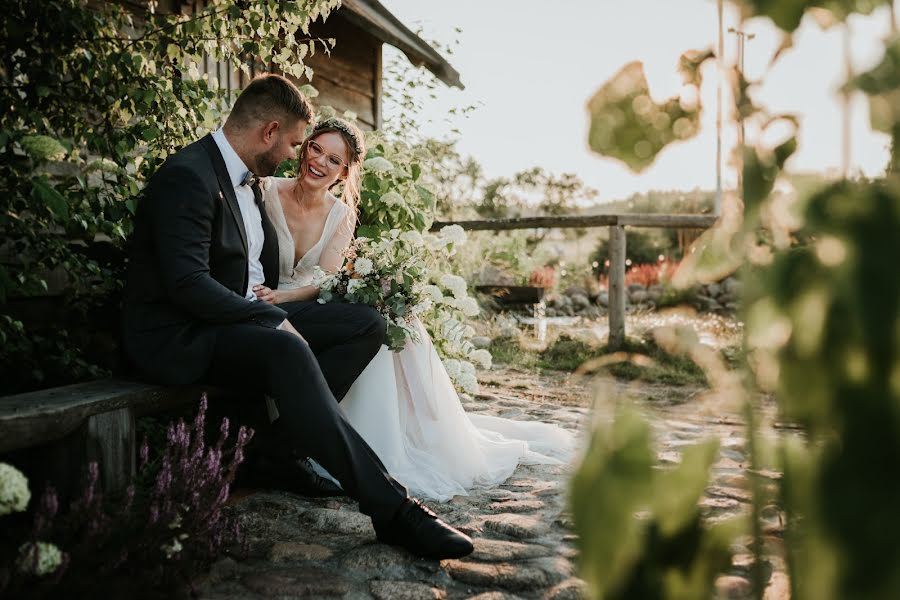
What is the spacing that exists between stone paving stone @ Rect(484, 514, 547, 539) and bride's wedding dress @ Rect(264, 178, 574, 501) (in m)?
0.37

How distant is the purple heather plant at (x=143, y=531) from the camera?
1668mm

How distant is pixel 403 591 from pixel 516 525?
712 mm

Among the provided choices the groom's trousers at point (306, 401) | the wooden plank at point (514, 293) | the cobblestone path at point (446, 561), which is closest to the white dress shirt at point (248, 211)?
the groom's trousers at point (306, 401)

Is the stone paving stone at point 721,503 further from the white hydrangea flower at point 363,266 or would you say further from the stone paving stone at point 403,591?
the white hydrangea flower at point 363,266

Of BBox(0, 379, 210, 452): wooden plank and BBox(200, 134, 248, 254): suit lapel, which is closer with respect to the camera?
BBox(0, 379, 210, 452): wooden plank

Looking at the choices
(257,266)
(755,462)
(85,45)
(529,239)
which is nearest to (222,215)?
(257,266)

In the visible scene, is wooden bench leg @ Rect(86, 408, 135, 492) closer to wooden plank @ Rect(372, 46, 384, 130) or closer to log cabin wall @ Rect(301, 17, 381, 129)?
log cabin wall @ Rect(301, 17, 381, 129)

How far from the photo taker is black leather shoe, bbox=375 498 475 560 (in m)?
2.29

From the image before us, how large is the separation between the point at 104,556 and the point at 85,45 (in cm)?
200

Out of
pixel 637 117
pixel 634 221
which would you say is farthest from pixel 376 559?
pixel 634 221

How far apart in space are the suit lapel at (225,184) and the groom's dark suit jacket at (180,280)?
0.01m

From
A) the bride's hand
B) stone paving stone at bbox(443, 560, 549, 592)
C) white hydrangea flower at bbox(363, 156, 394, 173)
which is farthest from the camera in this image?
white hydrangea flower at bbox(363, 156, 394, 173)

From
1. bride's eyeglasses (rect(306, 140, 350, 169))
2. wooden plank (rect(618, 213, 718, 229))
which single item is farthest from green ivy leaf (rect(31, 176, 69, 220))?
wooden plank (rect(618, 213, 718, 229))

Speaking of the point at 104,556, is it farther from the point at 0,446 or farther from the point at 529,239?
the point at 529,239
